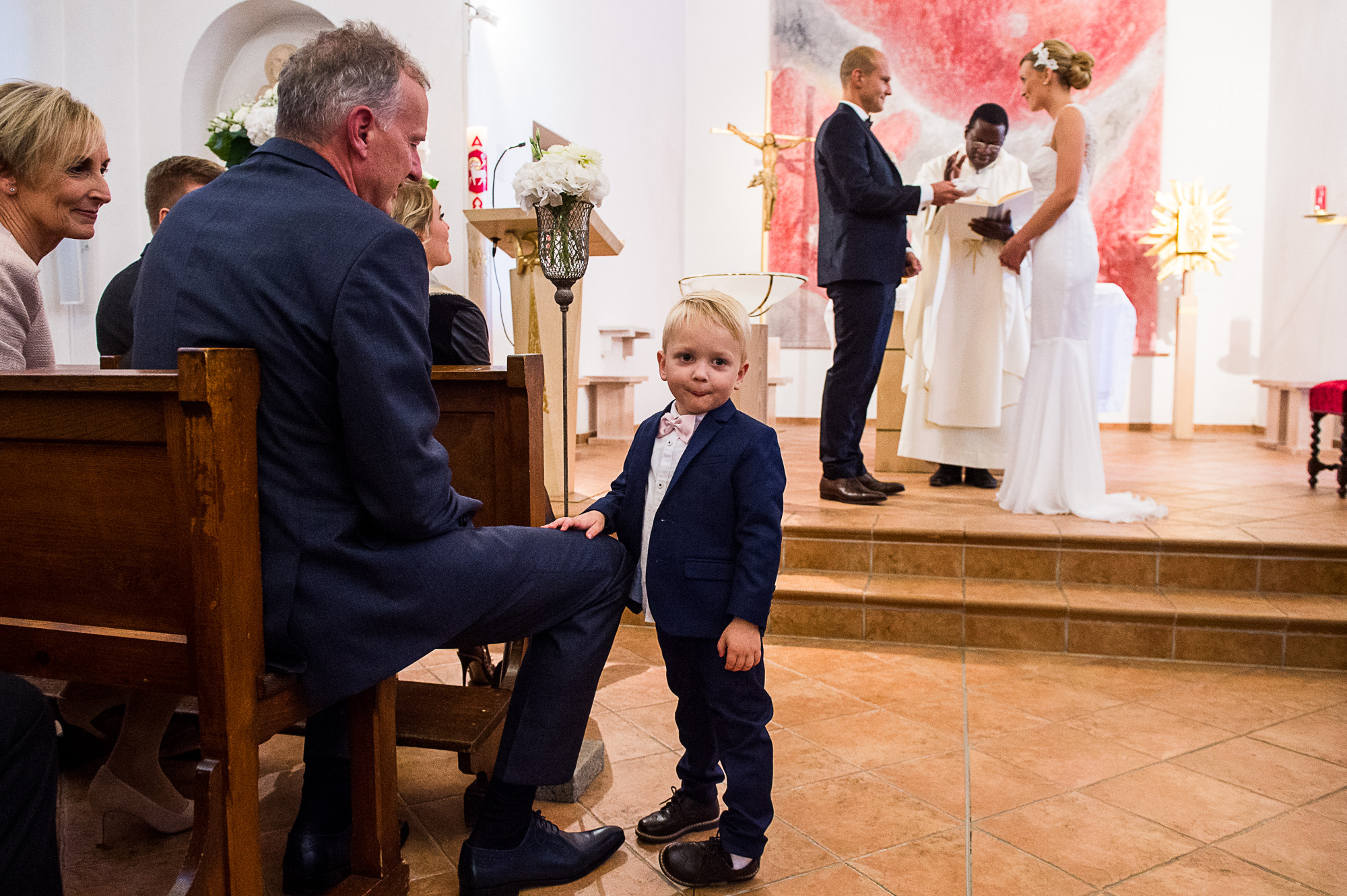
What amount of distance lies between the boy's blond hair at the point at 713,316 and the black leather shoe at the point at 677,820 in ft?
3.01

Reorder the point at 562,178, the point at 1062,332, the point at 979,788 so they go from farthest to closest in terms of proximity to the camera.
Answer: the point at 1062,332, the point at 562,178, the point at 979,788

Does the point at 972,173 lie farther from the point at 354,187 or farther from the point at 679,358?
the point at 354,187

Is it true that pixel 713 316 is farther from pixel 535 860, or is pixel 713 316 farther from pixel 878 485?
pixel 878 485

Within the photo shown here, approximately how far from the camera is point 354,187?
1.49 meters

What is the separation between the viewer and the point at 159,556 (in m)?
1.22

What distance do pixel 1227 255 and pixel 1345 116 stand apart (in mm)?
1671

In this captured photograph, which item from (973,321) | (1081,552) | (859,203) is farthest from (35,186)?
(973,321)

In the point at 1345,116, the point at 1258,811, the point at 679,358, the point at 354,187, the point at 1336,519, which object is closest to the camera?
the point at 354,187

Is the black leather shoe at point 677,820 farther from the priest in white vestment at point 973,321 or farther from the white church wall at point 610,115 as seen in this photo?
the white church wall at point 610,115

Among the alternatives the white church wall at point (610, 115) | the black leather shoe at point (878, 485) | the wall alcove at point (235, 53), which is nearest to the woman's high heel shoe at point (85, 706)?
the black leather shoe at point (878, 485)

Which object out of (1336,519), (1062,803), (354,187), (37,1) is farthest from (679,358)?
(37,1)

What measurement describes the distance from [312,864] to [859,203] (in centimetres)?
330

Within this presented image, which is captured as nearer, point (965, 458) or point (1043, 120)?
point (965, 458)

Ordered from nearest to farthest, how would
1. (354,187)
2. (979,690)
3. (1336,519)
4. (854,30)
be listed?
(354,187)
(979,690)
(1336,519)
(854,30)
